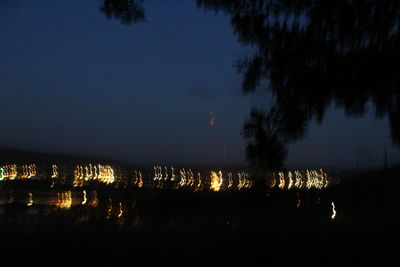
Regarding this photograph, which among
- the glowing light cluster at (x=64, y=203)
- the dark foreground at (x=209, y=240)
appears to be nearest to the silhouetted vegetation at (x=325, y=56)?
the dark foreground at (x=209, y=240)

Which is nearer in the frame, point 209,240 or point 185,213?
point 209,240

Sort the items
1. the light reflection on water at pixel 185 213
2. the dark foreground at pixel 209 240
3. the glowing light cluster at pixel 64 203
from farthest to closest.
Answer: the glowing light cluster at pixel 64 203
the light reflection on water at pixel 185 213
the dark foreground at pixel 209 240

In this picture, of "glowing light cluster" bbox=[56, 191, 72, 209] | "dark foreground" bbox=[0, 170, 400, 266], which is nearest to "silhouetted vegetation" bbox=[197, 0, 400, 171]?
"dark foreground" bbox=[0, 170, 400, 266]

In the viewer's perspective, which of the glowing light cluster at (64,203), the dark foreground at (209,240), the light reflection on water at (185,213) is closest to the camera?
the dark foreground at (209,240)

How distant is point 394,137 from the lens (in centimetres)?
815

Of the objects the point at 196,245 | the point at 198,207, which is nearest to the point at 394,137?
the point at 196,245

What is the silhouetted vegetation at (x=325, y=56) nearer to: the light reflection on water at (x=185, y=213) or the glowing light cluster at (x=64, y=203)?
the light reflection on water at (x=185, y=213)

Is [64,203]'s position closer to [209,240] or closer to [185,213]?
[185,213]

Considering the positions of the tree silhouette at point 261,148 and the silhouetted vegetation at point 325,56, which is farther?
the tree silhouette at point 261,148

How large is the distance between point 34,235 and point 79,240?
1.16m

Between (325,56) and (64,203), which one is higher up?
(325,56)

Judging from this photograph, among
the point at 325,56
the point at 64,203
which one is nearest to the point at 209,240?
the point at 325,56

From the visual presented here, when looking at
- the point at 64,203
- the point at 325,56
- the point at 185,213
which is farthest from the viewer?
the point at 64,203

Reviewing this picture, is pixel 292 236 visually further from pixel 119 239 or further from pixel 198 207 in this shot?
pixel 198 207
